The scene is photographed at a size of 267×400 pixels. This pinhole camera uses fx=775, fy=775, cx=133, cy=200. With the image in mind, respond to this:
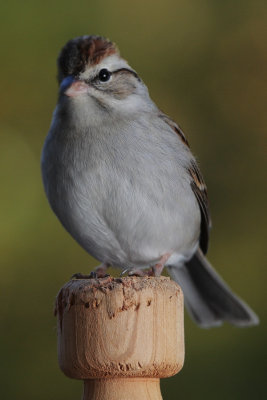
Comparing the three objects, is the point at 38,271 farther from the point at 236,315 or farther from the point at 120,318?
the point at 120,318

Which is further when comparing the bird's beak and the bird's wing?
the bird's wing

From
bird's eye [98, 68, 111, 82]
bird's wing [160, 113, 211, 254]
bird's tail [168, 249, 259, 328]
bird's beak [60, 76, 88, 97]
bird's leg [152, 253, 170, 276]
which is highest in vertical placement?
bird's eye [98, 68, 111, 82]

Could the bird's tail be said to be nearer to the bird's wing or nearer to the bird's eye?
the bird's wing

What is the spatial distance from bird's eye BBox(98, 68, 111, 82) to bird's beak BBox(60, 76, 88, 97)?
0.09m

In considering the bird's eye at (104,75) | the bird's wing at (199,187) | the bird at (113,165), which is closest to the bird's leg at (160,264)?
the bird at (113,165)

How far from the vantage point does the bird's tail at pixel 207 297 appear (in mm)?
2748

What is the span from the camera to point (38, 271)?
2.89m

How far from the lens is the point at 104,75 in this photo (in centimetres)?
234

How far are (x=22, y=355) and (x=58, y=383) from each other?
17cm

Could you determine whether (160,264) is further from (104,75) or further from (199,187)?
(104,75)

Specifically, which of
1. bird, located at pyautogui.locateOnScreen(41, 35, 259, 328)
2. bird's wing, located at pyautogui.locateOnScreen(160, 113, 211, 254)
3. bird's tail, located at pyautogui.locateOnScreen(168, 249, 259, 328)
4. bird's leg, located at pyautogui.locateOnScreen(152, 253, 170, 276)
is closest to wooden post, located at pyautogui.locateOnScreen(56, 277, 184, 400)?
bird, located at pyautogui.locateOnScreen(41, 35, 259, 328)

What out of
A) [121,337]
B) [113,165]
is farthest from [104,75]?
[121,337]

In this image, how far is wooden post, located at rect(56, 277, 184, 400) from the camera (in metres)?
1.35

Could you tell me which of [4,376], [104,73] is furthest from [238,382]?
[104,73]
